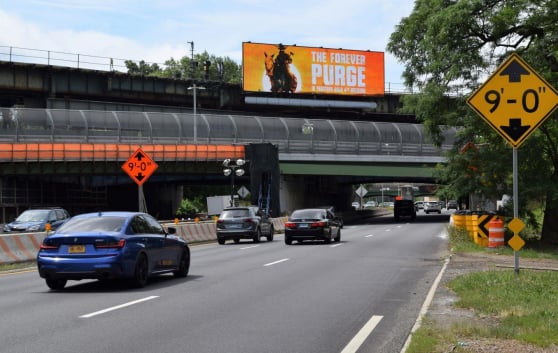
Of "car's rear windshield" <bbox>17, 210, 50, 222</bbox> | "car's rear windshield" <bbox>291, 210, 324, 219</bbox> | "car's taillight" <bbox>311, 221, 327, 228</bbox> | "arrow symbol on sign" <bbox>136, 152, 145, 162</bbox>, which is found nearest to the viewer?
"arrow symbol on sign" <bbox>136, 152, 145, 162</bbox>

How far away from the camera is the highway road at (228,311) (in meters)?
8.35

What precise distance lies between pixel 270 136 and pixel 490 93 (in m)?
45.6

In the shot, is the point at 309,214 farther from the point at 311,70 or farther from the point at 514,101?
the point at 311,70

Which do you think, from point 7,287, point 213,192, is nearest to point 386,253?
point 7,287

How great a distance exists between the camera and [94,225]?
14.2 m

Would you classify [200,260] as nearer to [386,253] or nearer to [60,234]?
[386,253]

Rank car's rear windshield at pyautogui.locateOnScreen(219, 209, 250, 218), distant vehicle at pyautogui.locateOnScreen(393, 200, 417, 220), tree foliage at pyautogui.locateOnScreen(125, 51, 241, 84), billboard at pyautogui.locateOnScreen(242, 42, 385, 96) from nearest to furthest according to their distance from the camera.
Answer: car's rear windshield at pyautogui.locateOnScreen(219, 209, 250, 218), distant vehicle at pyautogui.locateOnScreen(393, 200, 417, 220), billboard at pyautogui.locateOnScreen(242, 42, 385, 96), tree foliage at pyautogui.locateOnScreen(125, 51, 241, 84)

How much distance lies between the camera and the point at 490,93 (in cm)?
1295

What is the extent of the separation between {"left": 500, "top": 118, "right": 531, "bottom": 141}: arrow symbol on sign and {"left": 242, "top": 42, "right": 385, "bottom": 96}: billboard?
Answer: 66478mm

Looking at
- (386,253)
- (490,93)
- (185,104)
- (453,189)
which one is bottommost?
(386,253)

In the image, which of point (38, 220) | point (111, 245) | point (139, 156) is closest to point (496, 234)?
point (139, 156)

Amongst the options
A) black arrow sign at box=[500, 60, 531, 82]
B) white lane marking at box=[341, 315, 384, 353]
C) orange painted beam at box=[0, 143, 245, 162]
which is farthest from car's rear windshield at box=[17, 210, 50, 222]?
white lane marking at box=[341, 315, 384, 353]

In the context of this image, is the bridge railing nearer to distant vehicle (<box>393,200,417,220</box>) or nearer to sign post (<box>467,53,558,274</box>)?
distant vehicle (<box>393,200,417,220</box>)

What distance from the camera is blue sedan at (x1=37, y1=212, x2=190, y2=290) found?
13492 millimetres
